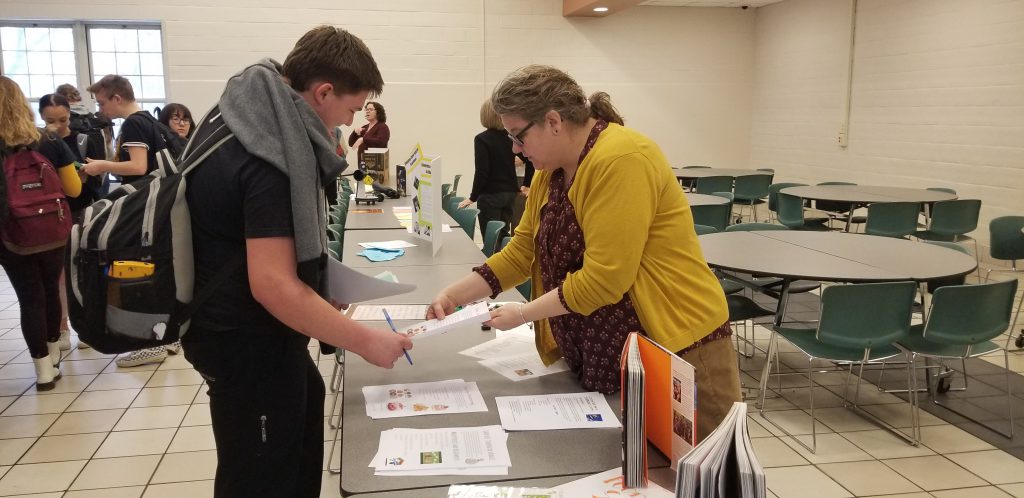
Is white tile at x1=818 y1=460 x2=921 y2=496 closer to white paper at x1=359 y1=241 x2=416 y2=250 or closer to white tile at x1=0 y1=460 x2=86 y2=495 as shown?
white paper at x1=359 y1=241 x2=416 y2=250

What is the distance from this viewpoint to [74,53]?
9422 mm

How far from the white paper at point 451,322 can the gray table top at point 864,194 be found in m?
5.00

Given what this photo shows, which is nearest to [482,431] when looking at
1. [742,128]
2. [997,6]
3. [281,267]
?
[281,267]

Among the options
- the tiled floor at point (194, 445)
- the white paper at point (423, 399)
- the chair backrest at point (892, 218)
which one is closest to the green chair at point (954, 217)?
the chair backrest at point (892, 218)

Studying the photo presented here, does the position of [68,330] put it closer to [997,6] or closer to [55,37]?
[55,37]

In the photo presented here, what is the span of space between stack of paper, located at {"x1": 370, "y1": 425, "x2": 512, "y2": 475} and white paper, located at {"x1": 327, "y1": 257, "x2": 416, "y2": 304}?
1.07 feet

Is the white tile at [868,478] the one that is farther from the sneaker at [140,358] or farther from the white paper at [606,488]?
the sneaker at [140,358]

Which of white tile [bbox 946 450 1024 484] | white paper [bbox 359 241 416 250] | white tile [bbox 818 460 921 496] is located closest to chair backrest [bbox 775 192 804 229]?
white tile [bbox 946 450 1024 484]

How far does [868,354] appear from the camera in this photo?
325 cm

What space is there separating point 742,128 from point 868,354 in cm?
902

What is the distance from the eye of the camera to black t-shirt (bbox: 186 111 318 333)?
131cm

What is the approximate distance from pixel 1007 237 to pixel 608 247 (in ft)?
16.2

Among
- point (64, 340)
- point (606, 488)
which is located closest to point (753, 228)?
point (606, 488)

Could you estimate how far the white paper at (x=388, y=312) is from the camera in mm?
2438
